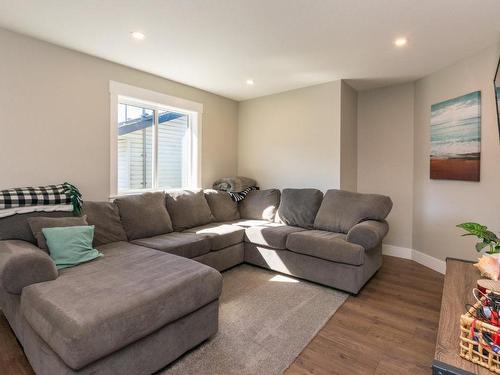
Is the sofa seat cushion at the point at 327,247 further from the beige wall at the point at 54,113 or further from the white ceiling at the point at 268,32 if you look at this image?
the beige wall at the point at 54,113

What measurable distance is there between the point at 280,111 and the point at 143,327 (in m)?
3.59

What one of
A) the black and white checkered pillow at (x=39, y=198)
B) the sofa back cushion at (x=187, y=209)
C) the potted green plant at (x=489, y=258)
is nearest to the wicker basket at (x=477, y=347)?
the potted green plant at (x=489, y=258)

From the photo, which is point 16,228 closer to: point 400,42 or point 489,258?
point 489,258

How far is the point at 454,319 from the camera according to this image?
1.29m

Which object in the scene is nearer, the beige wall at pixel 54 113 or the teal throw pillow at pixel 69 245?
the teal throw pillow at pixel 69 245

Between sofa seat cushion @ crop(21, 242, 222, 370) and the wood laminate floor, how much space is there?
550 mm

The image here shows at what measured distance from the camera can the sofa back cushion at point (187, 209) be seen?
11.1ft

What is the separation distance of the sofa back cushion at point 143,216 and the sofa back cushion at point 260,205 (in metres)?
1.26

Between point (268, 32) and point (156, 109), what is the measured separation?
198cm

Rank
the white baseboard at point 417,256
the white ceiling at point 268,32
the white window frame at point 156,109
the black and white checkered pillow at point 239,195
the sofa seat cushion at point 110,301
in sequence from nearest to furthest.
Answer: the sofa seat cushion at point 110,301
the white ceiling at point 268,32
the white window frame at point 156,109
the white baseboard at point 417,256
the black and white checkered pillow at point 239,195

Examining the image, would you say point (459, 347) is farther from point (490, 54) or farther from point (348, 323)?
point (490, 54)

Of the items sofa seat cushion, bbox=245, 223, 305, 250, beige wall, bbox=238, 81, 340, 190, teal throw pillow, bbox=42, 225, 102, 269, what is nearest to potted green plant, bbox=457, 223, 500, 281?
sofa seat cushion, bbox=245, 223, 305, 250

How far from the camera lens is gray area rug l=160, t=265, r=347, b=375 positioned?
5.60ft

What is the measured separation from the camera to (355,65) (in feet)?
10.2
